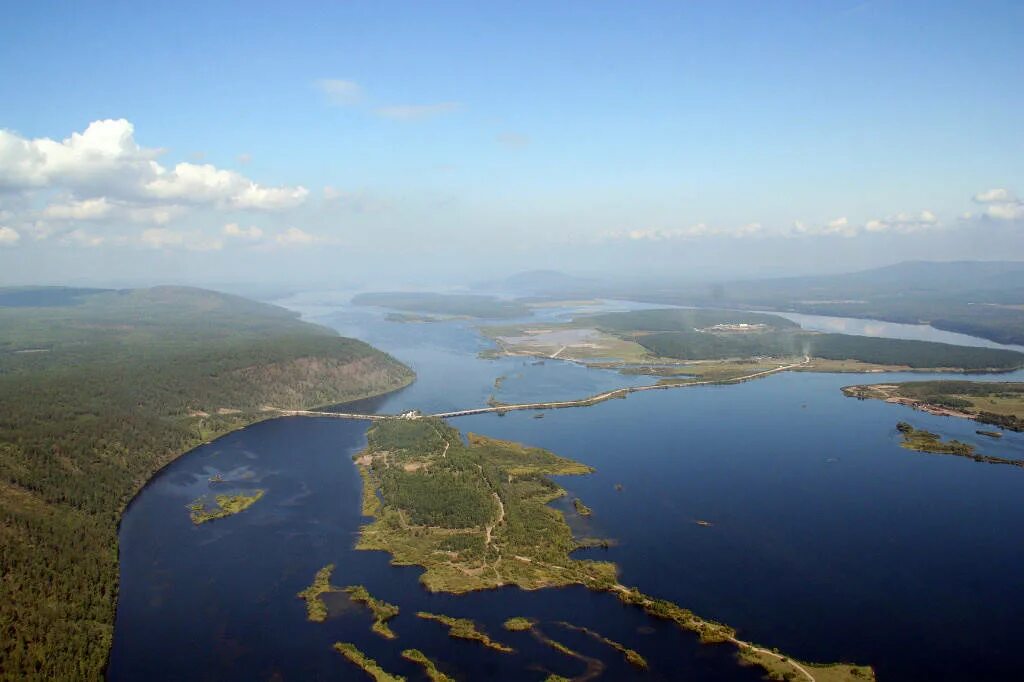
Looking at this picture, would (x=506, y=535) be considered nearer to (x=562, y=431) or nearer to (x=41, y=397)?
(x=562, y=431)

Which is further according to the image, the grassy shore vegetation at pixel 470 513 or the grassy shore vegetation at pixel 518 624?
Result: the grassy shore vegetation at pixel 470 513

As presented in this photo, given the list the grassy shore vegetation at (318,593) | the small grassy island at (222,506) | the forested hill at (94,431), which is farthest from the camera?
the small grassy island at (222,506)

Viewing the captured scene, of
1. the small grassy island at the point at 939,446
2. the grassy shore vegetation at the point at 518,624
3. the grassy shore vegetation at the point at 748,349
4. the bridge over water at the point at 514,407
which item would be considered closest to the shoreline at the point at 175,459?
the bridge over water at the point at 514,407

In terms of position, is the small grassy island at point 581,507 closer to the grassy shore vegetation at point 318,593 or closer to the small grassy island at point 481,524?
the small grassy island at point 481,524

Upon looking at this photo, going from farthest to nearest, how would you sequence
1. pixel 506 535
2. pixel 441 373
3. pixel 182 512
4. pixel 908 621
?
pixel 441 373 < pixel 182 512 < pixel 506 535 < pixel 908 621

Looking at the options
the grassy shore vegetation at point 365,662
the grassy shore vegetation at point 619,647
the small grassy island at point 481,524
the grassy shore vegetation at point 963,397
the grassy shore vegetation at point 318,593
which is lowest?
the grassy shore vegetation at point 365,662

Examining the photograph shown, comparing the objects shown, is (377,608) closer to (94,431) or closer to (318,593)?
(318,593)

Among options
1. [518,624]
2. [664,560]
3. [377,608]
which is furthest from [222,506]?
[664,560]

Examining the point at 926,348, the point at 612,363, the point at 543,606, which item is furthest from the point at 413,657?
the point at 926,348
